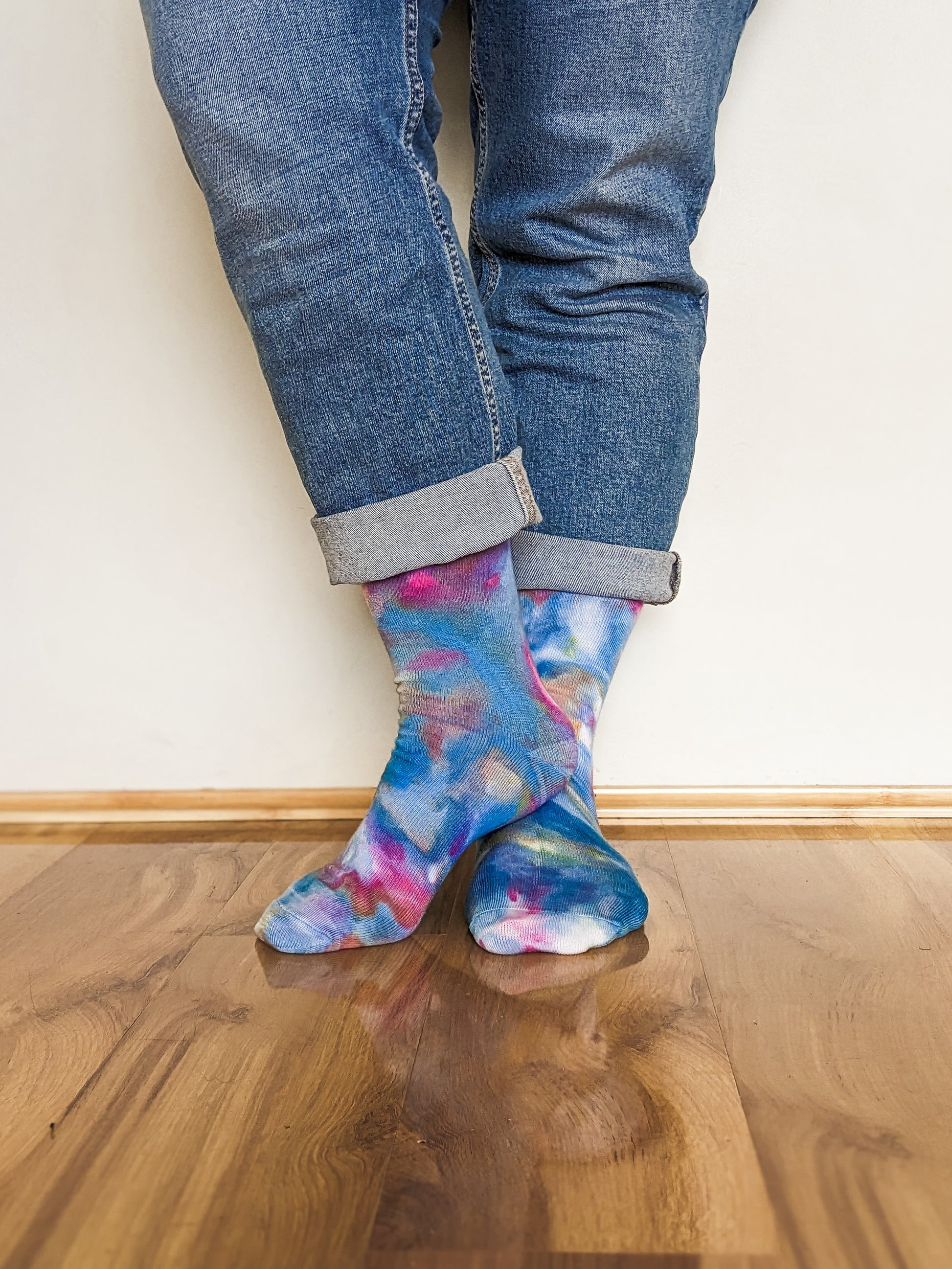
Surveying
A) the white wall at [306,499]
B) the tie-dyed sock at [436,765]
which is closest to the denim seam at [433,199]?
the tie-dyed sock at [436,765]

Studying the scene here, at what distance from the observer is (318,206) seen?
1.90 feet

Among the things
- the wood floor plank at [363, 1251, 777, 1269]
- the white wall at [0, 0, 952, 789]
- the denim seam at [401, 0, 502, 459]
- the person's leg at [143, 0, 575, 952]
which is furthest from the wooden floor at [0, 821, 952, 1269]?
the denim seam at [401, 0, 502, 459]

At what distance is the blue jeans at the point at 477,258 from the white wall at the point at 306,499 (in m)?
0.16

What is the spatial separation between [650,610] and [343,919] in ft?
1.41

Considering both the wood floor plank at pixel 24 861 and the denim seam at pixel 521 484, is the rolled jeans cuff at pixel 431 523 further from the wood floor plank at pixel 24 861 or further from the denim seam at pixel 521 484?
the wood floor plank at pixel 24 861

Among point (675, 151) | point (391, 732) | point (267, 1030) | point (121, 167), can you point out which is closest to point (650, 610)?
point (391, 732)

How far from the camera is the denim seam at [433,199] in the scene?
0.61m

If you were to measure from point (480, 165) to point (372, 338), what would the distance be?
27 cm

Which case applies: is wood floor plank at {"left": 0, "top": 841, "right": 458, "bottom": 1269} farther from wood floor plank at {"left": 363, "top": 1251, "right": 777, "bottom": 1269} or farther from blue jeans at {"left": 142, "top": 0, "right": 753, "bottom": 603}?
blue jeans at {"left": 142, "top": 0, "right": 753, "bottom": 603}

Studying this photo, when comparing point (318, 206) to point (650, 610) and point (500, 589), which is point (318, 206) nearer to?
point (500, 589)

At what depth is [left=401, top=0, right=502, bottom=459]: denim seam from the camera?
61 centimetres

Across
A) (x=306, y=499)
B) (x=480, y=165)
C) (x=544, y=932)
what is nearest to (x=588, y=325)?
(x=480, y=165)

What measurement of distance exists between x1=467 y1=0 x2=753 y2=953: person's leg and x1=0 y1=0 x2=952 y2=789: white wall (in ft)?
0.48

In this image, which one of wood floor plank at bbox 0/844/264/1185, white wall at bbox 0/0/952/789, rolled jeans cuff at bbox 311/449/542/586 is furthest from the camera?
white wall at bbox 0/0/952/789
